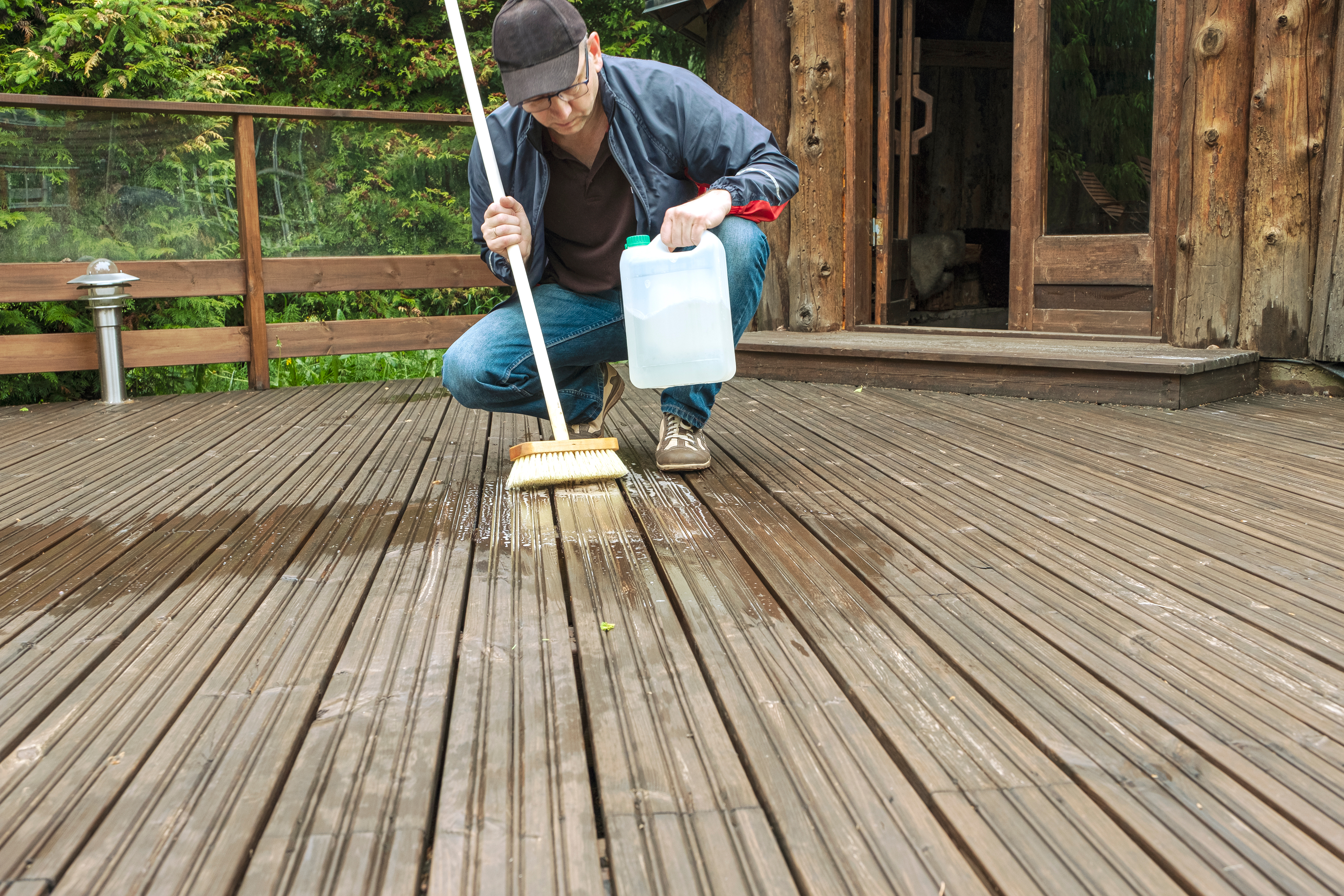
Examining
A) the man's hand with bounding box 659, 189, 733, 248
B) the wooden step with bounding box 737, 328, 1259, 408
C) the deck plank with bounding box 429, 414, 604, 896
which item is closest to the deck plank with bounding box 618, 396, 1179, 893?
the deck plank with bounding box 429, 414, 604, 896

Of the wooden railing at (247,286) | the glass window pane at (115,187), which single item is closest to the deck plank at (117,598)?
the wooden railing at (247,286)

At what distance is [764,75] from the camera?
4801 millimetres

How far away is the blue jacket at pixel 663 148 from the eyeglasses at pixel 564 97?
0.52 ft

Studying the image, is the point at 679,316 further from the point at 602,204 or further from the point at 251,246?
the point at 251,246

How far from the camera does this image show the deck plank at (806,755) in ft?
2.86

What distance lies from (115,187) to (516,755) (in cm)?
404

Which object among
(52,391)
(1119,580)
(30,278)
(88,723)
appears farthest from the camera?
(52,391)

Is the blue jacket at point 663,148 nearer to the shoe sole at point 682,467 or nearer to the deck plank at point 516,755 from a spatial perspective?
the shoe sole at point 682,467

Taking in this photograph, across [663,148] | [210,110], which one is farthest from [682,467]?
[210,110]

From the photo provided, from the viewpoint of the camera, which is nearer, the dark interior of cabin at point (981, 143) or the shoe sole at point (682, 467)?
the shoe sole at point (682, 467)

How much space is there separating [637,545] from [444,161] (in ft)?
12.6

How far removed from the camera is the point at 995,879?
33.4 inches

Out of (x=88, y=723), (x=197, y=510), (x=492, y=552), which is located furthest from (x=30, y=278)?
(x=88, y=723)

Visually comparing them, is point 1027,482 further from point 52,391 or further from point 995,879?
point 52,391
